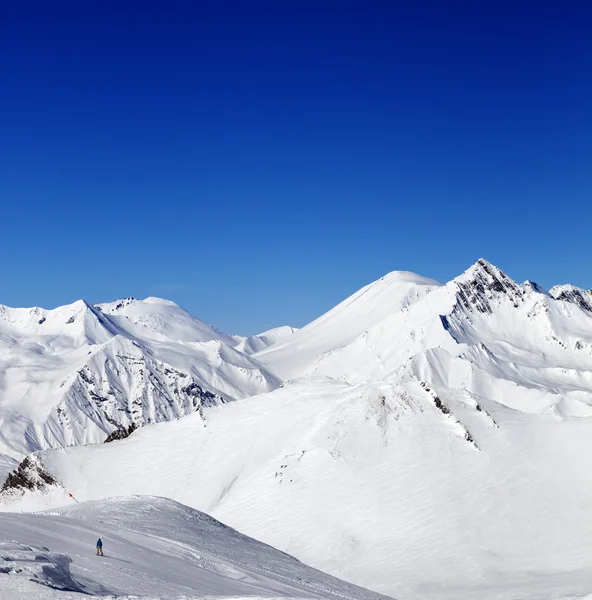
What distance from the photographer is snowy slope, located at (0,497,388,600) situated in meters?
24.6

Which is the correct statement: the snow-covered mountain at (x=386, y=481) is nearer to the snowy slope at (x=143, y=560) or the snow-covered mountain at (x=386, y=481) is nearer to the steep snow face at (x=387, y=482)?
the steep snow face at (x=387, y=482)

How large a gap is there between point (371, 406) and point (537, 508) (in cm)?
2209

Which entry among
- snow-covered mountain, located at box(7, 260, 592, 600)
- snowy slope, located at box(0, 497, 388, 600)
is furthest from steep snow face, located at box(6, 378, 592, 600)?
snowy slope, located at box(0, 497, 388, 600)

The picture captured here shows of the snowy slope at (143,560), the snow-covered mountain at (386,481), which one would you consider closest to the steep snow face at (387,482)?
the snow-covered mountain at (386,481)

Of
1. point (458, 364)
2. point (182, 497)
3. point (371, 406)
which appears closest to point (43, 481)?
point (182, 497)

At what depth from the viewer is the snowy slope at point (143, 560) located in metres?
24.6

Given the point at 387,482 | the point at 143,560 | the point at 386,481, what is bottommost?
the point at 143,560

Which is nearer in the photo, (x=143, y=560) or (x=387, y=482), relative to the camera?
(x=143, y=560)

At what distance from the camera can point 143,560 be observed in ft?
113

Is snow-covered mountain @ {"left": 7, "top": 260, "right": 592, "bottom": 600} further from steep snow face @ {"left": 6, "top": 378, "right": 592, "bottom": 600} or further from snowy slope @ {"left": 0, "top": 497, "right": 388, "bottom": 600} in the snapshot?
snowy slope @ {"left": 0, "top": 497, "right": 388, "bottom": 600}

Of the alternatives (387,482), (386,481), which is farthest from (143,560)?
(386,481)

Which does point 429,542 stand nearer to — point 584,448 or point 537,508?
point 537,508

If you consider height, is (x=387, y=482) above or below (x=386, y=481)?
below

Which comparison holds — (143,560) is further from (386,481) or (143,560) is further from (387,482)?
(386,481)
